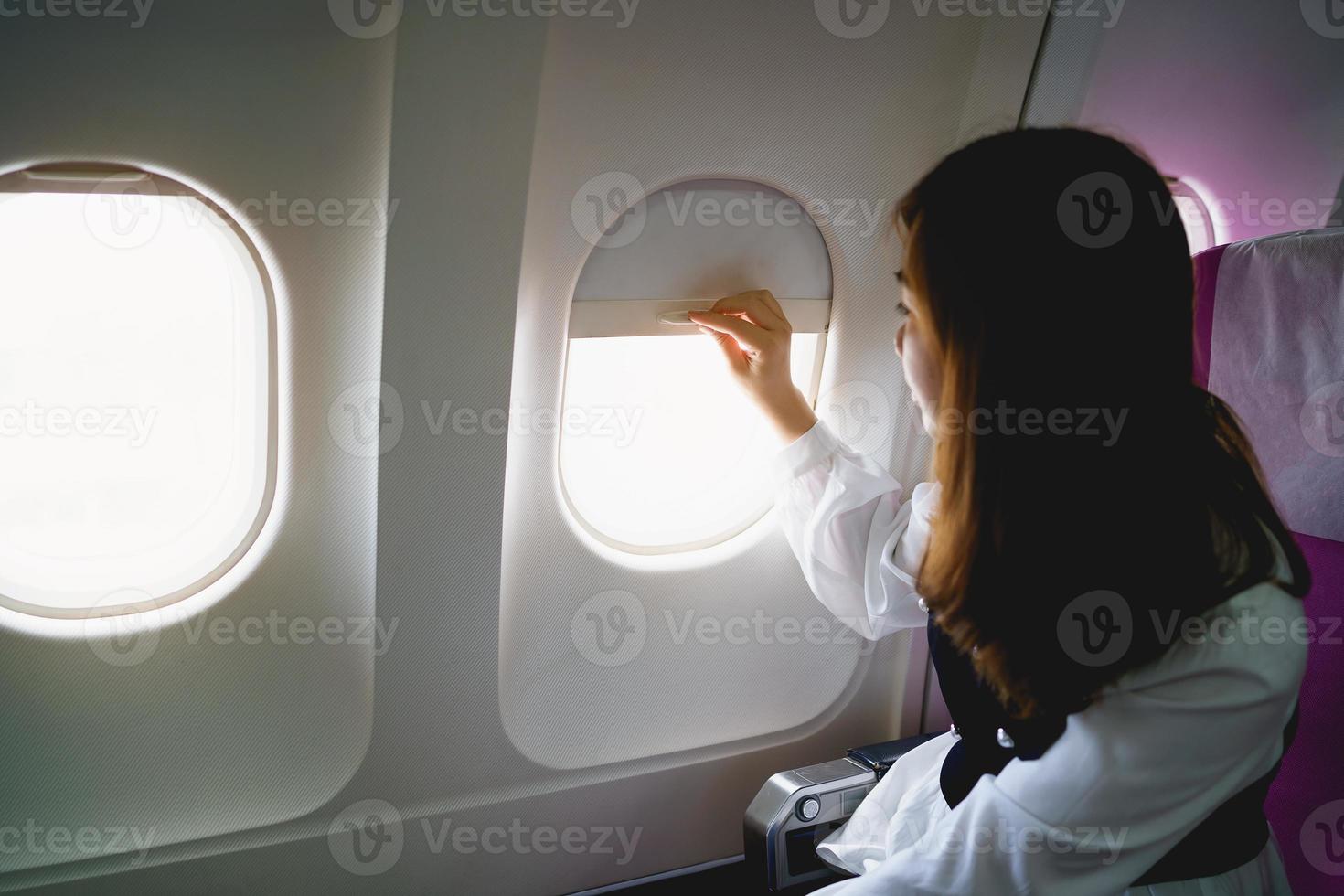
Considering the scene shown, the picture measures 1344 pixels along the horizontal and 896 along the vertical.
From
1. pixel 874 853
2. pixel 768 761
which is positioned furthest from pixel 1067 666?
pixel 768 761

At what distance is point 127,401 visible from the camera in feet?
5.69

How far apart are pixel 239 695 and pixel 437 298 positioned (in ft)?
2.76

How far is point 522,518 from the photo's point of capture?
1.92 meters

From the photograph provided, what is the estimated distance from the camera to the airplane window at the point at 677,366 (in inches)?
71.3

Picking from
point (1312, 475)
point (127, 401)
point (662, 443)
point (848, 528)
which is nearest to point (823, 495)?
point (848, 528)

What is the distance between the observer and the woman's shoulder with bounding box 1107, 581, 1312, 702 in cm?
118

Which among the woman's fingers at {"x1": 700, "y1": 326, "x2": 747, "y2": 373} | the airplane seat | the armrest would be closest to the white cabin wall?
the airplane seat

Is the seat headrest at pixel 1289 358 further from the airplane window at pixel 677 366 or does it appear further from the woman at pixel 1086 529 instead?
the airplane window at pixel 677 366

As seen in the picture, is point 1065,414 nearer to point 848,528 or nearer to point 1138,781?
point 1138,781

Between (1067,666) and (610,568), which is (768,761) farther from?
(1067,666)

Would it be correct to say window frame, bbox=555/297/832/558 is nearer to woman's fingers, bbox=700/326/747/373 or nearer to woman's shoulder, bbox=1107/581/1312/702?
woman's fingers, bbox=700/326/747/373

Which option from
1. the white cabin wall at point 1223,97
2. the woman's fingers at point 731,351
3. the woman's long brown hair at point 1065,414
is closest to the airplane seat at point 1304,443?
the woman's long brown hair at point 1065,414

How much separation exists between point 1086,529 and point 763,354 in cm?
81

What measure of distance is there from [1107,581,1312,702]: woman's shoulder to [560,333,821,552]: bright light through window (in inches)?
33.7
